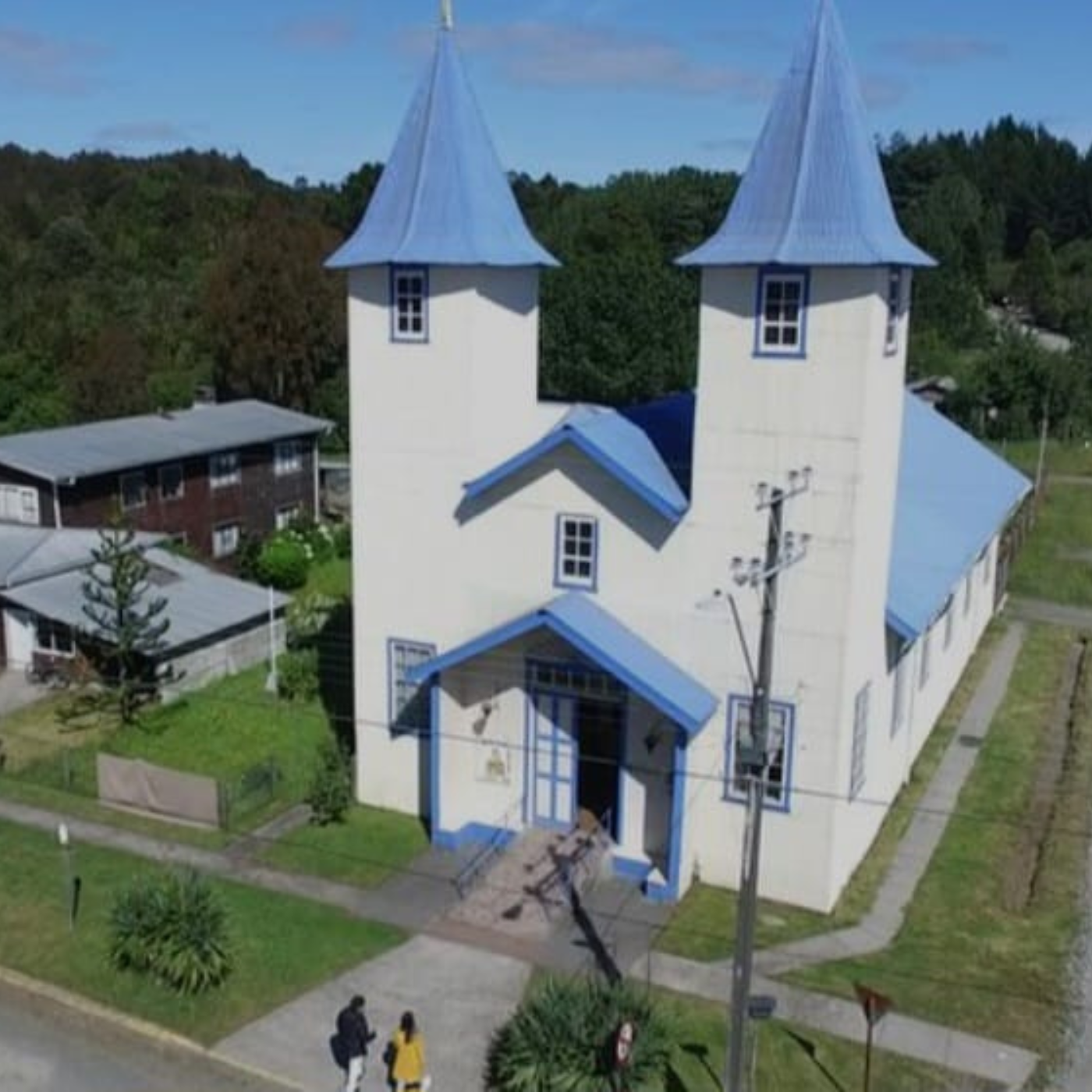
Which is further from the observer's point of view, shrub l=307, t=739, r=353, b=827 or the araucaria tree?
the araucaria tree

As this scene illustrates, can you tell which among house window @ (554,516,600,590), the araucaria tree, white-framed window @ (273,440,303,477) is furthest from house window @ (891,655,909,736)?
white-framed window @ (273,440,303,477)

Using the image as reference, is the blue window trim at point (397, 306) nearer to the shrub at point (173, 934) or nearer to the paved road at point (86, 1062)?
the shrub at point (173, 934)

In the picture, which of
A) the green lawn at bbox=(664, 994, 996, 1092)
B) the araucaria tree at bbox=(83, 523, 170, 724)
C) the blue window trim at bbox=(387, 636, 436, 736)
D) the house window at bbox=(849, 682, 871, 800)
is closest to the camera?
the green lawn at bbox=(664, 994, 996, 1092)

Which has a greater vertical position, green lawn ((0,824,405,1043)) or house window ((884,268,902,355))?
house window ((884,268,902,355))

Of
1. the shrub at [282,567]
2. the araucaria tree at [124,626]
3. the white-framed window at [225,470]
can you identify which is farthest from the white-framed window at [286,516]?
the araucaria tree at [124,626]

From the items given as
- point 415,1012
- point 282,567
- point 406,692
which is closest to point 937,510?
point 406,692

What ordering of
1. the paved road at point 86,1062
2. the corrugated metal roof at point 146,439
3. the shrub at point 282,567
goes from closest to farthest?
the paved road at point 86,1062
the corrugated metal roof at point 146,439
the shrub at point 282,567

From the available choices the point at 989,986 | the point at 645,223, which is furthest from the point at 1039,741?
the point at 645,223

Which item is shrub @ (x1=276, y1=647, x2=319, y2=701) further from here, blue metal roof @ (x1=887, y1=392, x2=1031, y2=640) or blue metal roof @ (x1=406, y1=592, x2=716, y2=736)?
blue metal roof @ (x1=887, y1=392, x2=1031, y2=640)
